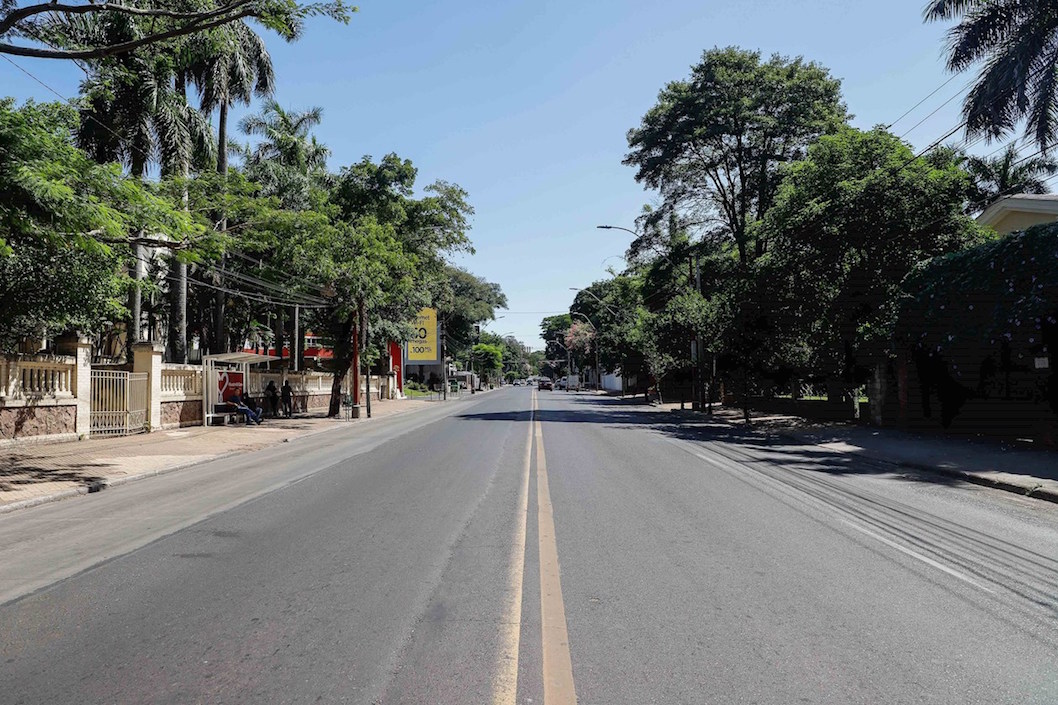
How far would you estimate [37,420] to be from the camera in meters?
17.1

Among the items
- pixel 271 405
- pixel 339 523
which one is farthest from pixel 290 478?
pixel 271 405

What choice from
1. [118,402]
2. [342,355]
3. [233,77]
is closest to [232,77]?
[233,77]

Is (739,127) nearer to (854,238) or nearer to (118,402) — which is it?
(854,238)

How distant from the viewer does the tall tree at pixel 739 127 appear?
31.5 meters

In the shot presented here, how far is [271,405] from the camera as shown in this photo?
104 feet

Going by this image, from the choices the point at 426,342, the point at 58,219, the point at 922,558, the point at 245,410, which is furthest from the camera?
the point at 426,342

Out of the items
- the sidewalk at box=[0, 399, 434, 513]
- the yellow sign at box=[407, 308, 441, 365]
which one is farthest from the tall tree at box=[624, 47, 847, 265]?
the yellow sign at box=[407, 308, 441, 365]

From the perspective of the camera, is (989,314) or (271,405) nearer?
(989,314)

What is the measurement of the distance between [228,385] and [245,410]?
8.37ft

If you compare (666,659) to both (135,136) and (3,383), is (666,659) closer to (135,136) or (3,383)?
(3,383)

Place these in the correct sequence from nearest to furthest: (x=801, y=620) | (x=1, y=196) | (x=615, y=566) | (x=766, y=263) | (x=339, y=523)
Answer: (x=801, y=620) < (x=615, y=566) < (x=339, y=523) < (x=1, y=196) < (x=766, y=263)

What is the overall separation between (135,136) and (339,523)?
74.1 ft

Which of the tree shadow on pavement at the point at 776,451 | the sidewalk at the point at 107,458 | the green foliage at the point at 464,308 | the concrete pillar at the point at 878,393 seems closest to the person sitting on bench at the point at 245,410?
the sidewalk at the point at 107,458

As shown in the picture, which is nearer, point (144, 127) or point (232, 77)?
point (144, 127)
